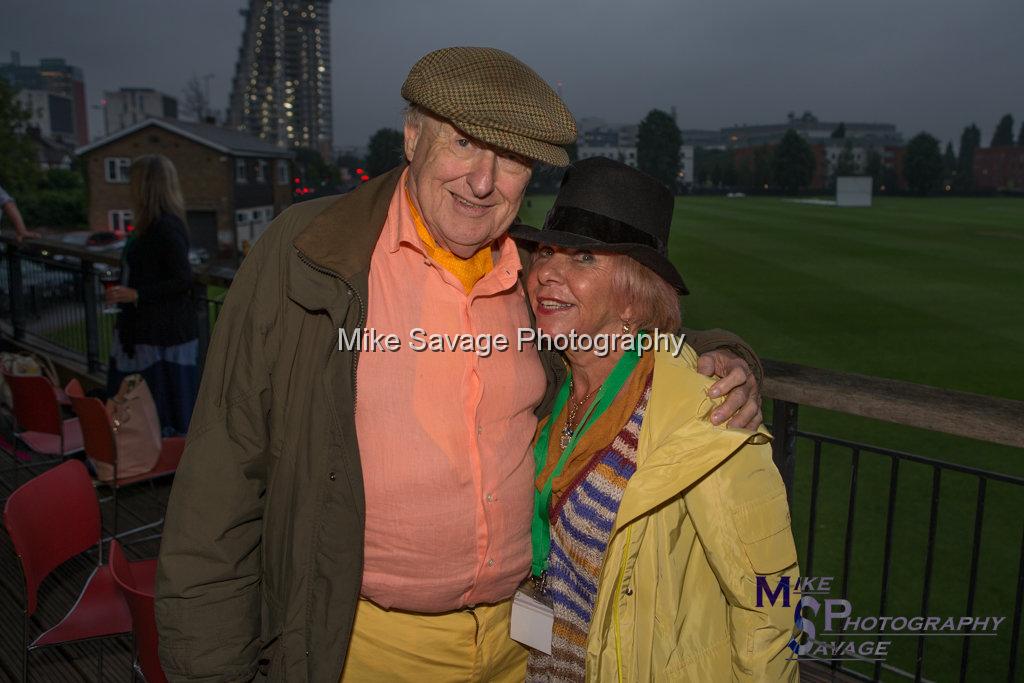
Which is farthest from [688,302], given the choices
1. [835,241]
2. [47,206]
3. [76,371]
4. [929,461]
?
[47,206]

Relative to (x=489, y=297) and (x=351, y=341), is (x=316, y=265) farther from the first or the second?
(x=489, y=297)

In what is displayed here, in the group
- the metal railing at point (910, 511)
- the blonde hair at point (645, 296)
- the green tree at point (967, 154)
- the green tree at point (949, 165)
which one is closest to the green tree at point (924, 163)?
the green tree at point (949, 165)

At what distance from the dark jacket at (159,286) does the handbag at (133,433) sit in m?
1.03

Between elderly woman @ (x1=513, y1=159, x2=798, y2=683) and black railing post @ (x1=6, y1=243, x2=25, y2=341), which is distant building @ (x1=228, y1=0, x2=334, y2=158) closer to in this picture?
black railing post @ (x1=6, y1=243, x2=25, y2=341)

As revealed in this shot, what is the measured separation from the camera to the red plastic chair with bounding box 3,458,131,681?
2400 millimetres

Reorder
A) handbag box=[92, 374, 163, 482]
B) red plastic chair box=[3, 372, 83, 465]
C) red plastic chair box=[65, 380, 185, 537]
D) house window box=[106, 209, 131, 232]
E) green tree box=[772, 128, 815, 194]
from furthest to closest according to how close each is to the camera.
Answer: green tree box=[772, 128, 815, 194]
house window box=[106, 209, 131, 232]
red plastic chair box=[3, 372, 83, 465]
handbag box=[92, 374, 163, 482]
red plastic chair box=[65, 380, 185, 537]

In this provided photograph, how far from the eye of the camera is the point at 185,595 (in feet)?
5.27

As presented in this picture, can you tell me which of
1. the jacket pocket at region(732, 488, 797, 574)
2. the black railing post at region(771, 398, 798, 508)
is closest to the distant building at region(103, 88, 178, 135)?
the black railing post at region(771, 398, 798, 508)

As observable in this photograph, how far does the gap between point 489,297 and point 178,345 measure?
4.12 metres

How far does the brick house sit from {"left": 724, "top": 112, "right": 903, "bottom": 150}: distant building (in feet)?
165

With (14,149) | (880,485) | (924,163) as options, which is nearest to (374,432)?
(880,485)

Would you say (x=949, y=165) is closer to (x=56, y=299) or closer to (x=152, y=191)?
(x=56, y=299)

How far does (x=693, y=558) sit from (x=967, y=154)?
133 feet

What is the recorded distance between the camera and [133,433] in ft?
13.6
